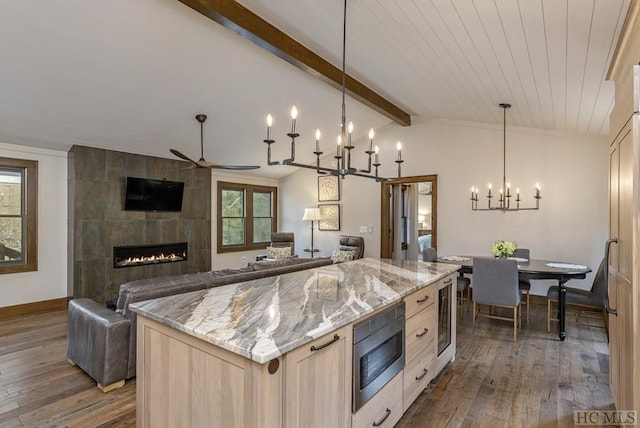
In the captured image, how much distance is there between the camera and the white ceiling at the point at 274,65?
2449 millimetres

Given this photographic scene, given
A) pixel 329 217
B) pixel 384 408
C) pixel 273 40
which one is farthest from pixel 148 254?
pixel 384 408

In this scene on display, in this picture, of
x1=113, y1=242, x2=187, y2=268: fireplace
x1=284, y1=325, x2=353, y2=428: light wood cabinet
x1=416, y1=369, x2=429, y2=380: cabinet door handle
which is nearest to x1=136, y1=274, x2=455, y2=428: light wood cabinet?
x1=284, y1=325, x2=353, y2=428: light wood cabinet

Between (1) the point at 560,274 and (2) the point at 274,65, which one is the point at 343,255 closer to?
(1) the point at 560,274

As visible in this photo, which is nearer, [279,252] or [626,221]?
[626,221]

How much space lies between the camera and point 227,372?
52.9 inches

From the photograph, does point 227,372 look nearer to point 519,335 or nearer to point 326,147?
point 519,335

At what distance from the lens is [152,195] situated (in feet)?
19.5

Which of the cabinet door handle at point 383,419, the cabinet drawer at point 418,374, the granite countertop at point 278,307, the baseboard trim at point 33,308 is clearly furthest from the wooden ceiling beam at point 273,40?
the baseboard trim at point 33,308

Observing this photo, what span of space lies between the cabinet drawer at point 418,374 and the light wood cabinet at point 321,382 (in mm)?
773

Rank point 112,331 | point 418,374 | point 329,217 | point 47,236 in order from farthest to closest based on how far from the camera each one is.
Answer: point 329,217, point 47,236, point 112,331, point 418,374

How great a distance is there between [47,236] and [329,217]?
16.6 ft

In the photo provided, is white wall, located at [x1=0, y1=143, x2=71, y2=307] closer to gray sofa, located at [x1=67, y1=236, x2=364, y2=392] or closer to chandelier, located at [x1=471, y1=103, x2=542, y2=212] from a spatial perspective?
gray sofa, located at [x1=67, y1=236, x2=364, y2=392]

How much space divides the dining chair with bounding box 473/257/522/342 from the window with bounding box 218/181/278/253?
525 cm

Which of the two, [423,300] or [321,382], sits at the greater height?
[423,300]
